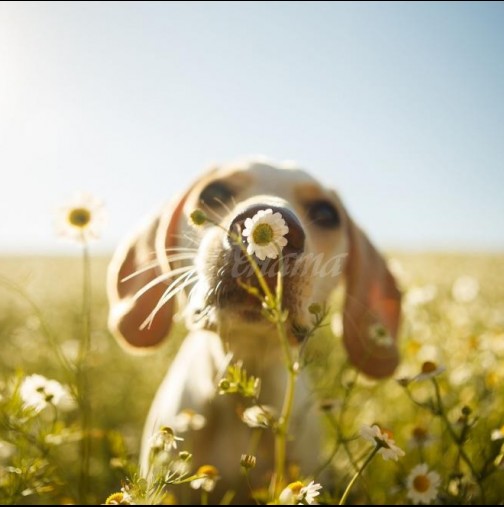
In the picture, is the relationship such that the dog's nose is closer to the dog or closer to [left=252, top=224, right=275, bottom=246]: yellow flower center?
[left=252, top=224, right=275, bottom=246]: yellow flower center

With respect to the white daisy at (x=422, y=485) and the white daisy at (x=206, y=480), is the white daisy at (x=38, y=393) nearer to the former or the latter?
the white daisy at (x=206, y=480)

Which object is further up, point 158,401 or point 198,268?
point 198,268

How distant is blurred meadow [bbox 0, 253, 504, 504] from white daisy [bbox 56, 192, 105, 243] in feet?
0.64

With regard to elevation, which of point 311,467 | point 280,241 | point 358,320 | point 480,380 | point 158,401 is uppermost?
point 280,241

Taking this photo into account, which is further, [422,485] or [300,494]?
[422,485]

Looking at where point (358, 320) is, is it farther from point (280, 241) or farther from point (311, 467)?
point (280, 241)

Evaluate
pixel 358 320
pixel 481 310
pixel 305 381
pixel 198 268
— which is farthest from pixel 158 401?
pixel 481 310

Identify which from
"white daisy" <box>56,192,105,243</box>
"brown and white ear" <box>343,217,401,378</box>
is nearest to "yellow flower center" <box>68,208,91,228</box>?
"white daisy" <box>56,192,105,243</box>

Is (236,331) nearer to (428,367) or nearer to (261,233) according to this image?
(428,367)

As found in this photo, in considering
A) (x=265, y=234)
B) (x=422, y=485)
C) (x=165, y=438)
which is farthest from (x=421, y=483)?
(x=265, y=234)

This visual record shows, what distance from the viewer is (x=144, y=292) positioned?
2.01 m

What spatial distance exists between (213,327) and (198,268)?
0.95ft

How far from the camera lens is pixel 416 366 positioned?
9.12ft

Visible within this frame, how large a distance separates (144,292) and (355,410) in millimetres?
1277
